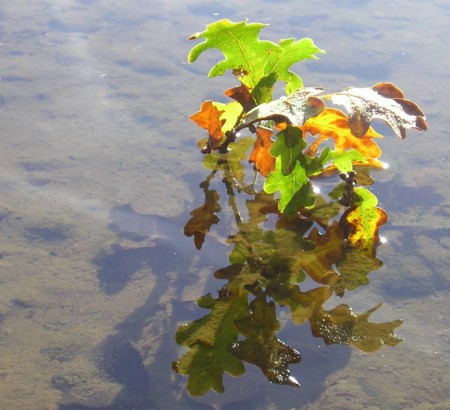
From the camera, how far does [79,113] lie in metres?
3.66

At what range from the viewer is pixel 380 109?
1.83 m

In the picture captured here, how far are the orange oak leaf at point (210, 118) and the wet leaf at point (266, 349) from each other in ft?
3.14

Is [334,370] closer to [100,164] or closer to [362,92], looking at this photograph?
[362,92]

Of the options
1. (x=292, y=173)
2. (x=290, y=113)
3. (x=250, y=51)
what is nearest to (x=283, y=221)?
(x=292, y=173)

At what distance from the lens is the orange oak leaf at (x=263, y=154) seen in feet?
7.75

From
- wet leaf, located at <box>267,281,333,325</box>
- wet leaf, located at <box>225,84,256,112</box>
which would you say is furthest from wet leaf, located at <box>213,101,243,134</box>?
wet leaf, located at <box>267,281,333,325</box>

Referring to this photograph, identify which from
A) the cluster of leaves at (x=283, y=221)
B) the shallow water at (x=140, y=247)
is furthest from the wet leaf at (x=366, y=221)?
→ the shallow water at (x=140, y=247)

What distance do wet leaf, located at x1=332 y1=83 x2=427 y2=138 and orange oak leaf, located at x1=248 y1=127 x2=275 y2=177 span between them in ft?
1.63

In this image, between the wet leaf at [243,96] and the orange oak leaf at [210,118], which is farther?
the orange oak leaf at [210,118]

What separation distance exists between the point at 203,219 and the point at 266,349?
821 millimetres

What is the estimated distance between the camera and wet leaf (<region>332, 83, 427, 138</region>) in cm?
178

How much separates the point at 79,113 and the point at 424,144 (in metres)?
2.08

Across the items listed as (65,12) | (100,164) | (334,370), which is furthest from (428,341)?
(65,12)

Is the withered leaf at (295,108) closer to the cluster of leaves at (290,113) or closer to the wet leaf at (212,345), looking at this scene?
the cluster of leaves at (290,113)
